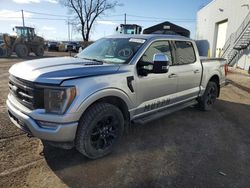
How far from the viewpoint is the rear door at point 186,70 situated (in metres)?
4.96

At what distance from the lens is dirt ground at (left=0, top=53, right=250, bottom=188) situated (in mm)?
3160

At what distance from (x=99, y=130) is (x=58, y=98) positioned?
0.90 metres

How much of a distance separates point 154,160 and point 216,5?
25.8 meters

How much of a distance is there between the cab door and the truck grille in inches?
62.0

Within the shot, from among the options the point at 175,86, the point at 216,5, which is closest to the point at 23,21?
the point at 216,5

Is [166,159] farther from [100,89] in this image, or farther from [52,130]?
[52,130]

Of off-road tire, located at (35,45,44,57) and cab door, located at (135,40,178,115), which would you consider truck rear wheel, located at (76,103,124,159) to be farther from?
Result: off-road tire, located at (35,45,44,57)

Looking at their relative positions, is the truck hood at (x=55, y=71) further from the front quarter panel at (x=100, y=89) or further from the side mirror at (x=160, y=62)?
the side mirror at (x=160, y=62)

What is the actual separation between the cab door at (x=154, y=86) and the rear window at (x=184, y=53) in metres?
0.28

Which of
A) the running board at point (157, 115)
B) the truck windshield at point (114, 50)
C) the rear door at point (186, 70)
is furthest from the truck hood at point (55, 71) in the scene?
the rear door at point (186, 70)

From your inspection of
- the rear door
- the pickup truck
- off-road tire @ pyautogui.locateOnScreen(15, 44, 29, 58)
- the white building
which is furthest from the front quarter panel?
off-road tire @ pyautogui.locateOnScreen(15, 44, 29, 58)

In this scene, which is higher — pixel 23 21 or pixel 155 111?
pixel 23 21

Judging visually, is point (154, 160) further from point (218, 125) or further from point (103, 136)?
point (218, 125)

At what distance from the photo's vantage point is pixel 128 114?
400 cm
